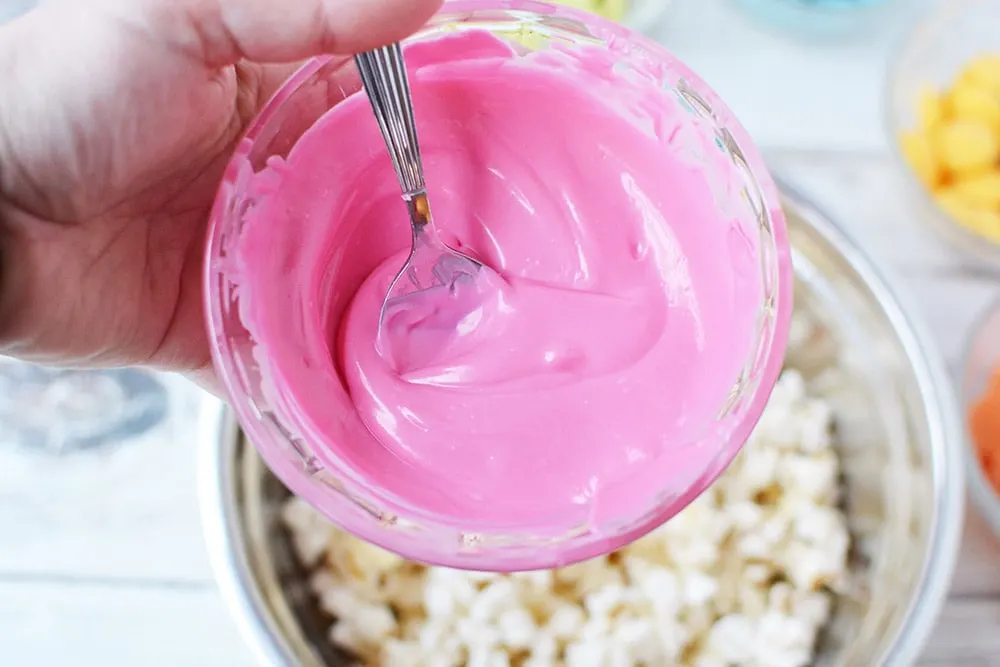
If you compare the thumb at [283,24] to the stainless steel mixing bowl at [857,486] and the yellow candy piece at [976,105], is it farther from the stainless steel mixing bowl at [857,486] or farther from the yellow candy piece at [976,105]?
the yellow candy piece at [976,105]

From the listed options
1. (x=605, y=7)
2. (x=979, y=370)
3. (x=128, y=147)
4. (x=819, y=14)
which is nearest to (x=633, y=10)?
(x=605, y=7)

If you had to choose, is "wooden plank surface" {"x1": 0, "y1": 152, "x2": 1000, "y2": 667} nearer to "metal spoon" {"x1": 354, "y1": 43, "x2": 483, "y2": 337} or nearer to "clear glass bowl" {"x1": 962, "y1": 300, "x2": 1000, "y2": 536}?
"clear glass bowl" {"x1": 962, "y1": 300, "x2": 1000, "y2": 536}

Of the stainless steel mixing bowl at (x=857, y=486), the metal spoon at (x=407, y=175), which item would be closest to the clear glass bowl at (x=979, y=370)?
the stainless steel mixing bowl at (x=857, y=486)

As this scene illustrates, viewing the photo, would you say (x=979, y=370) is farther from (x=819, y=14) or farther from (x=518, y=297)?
(x=518, y=297)

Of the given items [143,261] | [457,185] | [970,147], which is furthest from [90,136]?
[970,147]

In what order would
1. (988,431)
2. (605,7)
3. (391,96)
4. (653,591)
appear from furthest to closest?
(605,7)
(988,431)
(653,591)
(391,96)

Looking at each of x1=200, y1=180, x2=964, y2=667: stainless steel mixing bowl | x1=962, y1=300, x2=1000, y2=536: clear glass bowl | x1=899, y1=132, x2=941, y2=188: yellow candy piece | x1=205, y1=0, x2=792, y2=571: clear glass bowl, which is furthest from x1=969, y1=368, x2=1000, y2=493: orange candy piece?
x1=205, y1=0, x2=792, y2=571: clear glass bowl

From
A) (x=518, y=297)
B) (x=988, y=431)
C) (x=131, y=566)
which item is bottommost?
(x=131, y=566)

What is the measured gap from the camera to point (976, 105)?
123 cm

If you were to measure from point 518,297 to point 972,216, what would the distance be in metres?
0.74

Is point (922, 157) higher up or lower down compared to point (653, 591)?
higher up

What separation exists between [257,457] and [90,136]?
0.39 m

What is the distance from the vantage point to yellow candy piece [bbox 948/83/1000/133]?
1217 mm

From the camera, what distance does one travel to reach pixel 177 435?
3.75ft
